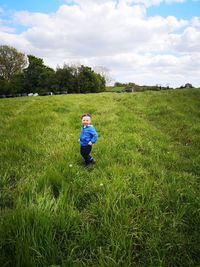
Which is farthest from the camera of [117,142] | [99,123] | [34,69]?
[34,69]

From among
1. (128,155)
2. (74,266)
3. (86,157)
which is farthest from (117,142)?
(74,266)

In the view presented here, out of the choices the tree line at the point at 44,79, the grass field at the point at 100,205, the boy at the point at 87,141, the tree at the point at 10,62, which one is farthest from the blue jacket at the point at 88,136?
the tree at the point at 10,62

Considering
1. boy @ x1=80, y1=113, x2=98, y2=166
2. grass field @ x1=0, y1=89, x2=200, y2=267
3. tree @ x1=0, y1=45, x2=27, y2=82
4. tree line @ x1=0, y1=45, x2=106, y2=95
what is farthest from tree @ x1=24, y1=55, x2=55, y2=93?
boy @ x1=80, y1=113, x2=98, y2=166

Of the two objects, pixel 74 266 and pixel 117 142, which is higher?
pixel 117 142

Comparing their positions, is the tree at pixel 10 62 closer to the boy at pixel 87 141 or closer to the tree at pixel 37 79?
the tree at pixel 37 79

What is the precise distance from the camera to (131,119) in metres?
10.5

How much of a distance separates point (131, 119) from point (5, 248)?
872cm

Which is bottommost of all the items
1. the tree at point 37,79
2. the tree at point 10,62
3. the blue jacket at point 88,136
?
the blue jacket at point 88,136

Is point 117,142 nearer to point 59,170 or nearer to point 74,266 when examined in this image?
point 59,170

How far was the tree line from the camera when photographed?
5622 centimetres

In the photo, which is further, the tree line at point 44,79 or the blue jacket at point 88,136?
the tree line at point 44,79

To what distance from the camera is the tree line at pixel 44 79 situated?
2213 inches

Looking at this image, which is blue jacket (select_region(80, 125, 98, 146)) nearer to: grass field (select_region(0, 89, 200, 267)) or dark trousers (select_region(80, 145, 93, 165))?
dark trousers (select_region(80, 145, 93, 165))

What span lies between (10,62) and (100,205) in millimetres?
70447
